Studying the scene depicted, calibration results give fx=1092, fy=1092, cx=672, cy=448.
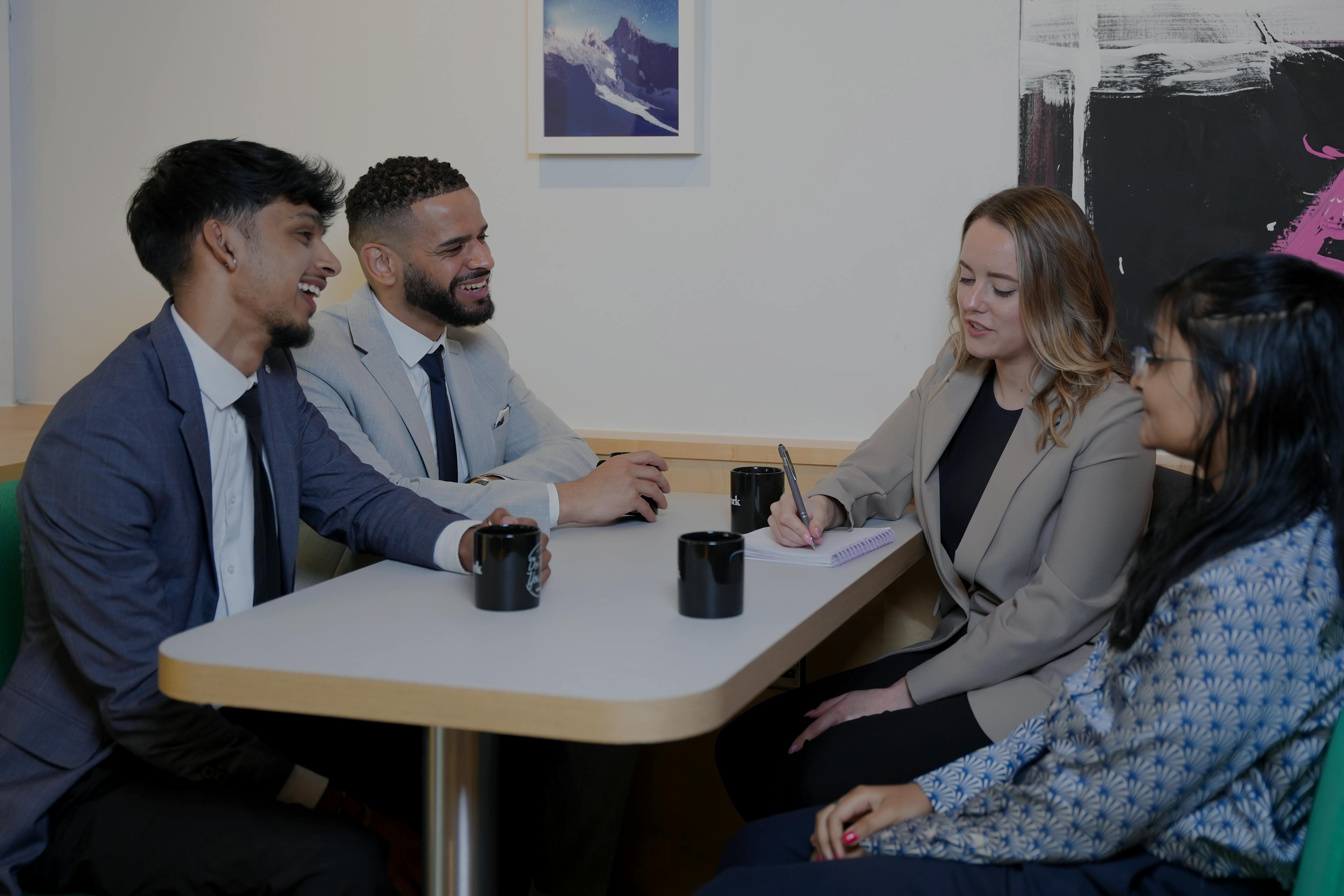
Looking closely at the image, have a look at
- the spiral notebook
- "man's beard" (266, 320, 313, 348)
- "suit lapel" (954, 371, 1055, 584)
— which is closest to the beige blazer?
"suit lapel" (954, 371, 1055, 584)

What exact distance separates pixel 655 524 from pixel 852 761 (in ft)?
1.70

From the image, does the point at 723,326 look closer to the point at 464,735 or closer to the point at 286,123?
the point at 286,123

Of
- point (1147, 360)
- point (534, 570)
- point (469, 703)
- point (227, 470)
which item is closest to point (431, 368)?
point (227, 470)

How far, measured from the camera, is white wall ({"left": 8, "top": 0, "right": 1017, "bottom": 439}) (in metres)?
2.26

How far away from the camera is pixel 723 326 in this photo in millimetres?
2416

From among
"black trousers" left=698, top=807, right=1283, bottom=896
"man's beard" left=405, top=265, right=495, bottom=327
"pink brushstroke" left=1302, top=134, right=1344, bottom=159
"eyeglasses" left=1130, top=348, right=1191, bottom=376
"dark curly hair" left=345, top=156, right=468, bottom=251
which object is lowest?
"black trousers" left=698, top=807, right=1283, bottom=896

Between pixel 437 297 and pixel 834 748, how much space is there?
3.87 feet

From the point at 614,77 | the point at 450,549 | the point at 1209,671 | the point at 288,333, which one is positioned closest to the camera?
the point at 1209,671

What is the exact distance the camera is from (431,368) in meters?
2.20

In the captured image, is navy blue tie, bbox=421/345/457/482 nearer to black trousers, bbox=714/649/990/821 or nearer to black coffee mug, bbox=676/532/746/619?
black trousers, bbox=714/649/990/821

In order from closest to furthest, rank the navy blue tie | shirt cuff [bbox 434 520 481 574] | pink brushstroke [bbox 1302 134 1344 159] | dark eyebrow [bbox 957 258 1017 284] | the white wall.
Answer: shirt cuff [bbox 434 520 481 574]
dark eyebrow [bbox 957 258 1017 284]
pink brushstroke [bbox 1302 134 1344 159]
the navy blue tie
the white wall

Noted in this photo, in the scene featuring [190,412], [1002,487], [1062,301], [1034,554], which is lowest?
[1034,554]

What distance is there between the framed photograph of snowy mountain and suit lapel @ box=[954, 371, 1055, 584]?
3.32 feet

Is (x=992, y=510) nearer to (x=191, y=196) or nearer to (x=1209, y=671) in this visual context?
(x=1209, y=671)
